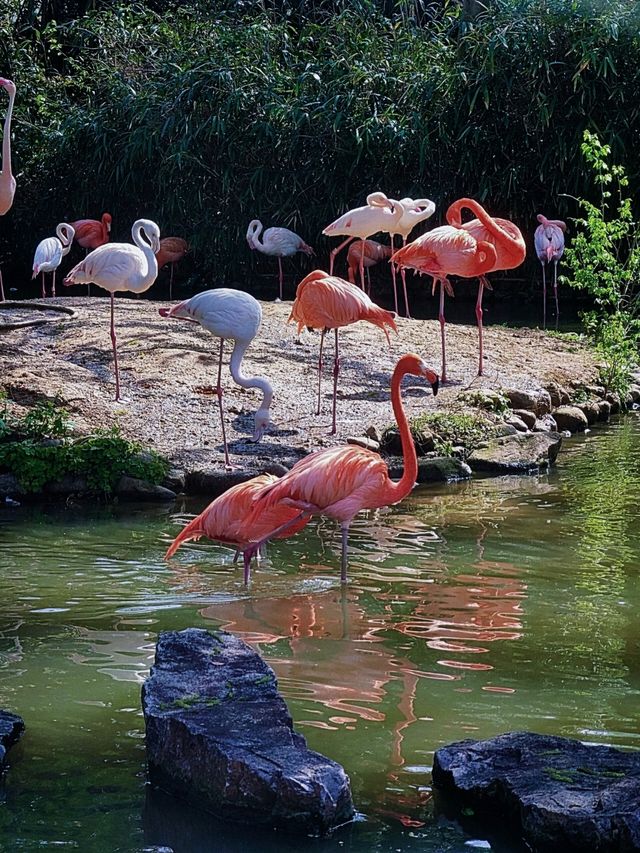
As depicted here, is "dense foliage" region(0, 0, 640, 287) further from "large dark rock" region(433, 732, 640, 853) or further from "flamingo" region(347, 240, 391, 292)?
"large dark rock" region(433, 732, 640, 853)

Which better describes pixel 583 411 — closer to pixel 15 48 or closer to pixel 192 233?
pixel 192 233

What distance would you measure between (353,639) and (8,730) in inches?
62.0

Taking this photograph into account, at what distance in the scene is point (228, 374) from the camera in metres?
8.98

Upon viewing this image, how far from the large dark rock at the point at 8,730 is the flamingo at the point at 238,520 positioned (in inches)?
69.6

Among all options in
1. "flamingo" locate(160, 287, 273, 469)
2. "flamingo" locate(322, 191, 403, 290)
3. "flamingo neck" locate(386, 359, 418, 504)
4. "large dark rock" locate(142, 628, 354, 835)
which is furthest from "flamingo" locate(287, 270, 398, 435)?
"large dark rock" locate(142, 628, 354, 835)

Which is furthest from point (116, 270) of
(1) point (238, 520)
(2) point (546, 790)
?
(2) point (546, 790)

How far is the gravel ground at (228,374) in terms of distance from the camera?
780 cm

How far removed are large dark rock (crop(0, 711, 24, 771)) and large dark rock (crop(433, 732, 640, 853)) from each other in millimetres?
1220

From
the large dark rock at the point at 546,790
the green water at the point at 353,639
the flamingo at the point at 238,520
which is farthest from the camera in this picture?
the flamingo at the point at 238,520

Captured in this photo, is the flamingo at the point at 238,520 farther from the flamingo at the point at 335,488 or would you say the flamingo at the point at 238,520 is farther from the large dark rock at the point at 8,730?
the large dark rock at the point at 8,730

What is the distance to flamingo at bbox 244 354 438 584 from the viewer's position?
5.24 m

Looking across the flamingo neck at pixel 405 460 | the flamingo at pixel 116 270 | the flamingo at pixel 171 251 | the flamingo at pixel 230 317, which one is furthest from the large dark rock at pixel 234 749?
the flamingo at pixel 171 251

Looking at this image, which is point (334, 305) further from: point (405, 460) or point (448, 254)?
point (405, 460)

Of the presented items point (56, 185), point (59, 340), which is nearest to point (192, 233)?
point (56, 185)
